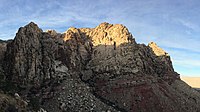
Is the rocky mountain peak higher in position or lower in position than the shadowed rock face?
higher

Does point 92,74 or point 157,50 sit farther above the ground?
point 157,50

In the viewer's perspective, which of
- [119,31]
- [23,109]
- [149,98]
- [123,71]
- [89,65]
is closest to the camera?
[23,109]

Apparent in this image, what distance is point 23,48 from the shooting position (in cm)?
6881

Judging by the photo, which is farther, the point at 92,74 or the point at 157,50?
the point at 157,50

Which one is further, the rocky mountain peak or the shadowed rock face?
the rocky mountain peak

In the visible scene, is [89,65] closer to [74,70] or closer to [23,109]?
[74,70]

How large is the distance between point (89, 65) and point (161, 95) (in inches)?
871

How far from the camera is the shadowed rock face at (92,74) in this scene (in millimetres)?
63219

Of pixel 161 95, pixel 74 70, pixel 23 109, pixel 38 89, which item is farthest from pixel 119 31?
pixel 23 109

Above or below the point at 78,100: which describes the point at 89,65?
above

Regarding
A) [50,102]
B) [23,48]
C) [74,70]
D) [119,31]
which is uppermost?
[119,31]

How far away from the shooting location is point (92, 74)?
75.2 m

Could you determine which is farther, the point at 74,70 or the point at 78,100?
the point at 74,70

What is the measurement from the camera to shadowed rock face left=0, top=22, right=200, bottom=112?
63.2 m
